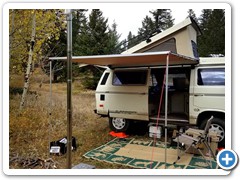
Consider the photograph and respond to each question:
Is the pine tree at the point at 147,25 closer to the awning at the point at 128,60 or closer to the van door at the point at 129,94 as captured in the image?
the van door at the point at 129,94

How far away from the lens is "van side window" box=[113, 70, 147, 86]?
5.39m

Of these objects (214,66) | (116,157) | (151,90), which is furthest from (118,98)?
(214,66)

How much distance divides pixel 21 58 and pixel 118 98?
462cm

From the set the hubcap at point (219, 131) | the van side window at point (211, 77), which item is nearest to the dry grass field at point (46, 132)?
the hubcap at point (219, 131)

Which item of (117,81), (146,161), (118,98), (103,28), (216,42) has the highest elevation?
(103,28)

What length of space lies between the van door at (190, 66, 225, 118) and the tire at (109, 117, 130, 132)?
5.79 feet

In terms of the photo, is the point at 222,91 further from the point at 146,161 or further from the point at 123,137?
the point at 123,137

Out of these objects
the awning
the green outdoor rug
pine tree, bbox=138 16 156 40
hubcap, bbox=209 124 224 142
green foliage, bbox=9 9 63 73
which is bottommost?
the green outdoor rug

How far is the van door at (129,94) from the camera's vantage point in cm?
529

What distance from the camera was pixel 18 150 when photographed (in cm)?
459

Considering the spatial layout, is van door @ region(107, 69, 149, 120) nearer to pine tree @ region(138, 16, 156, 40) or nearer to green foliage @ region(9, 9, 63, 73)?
green foliage @ region(9, 9, 63, 73)

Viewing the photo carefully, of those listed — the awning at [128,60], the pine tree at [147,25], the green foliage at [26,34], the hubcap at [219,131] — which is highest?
the pine tree at [147,25]

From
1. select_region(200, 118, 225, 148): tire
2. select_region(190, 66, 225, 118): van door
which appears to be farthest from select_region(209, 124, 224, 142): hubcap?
select_region(190, 66, 225, 118): van door
